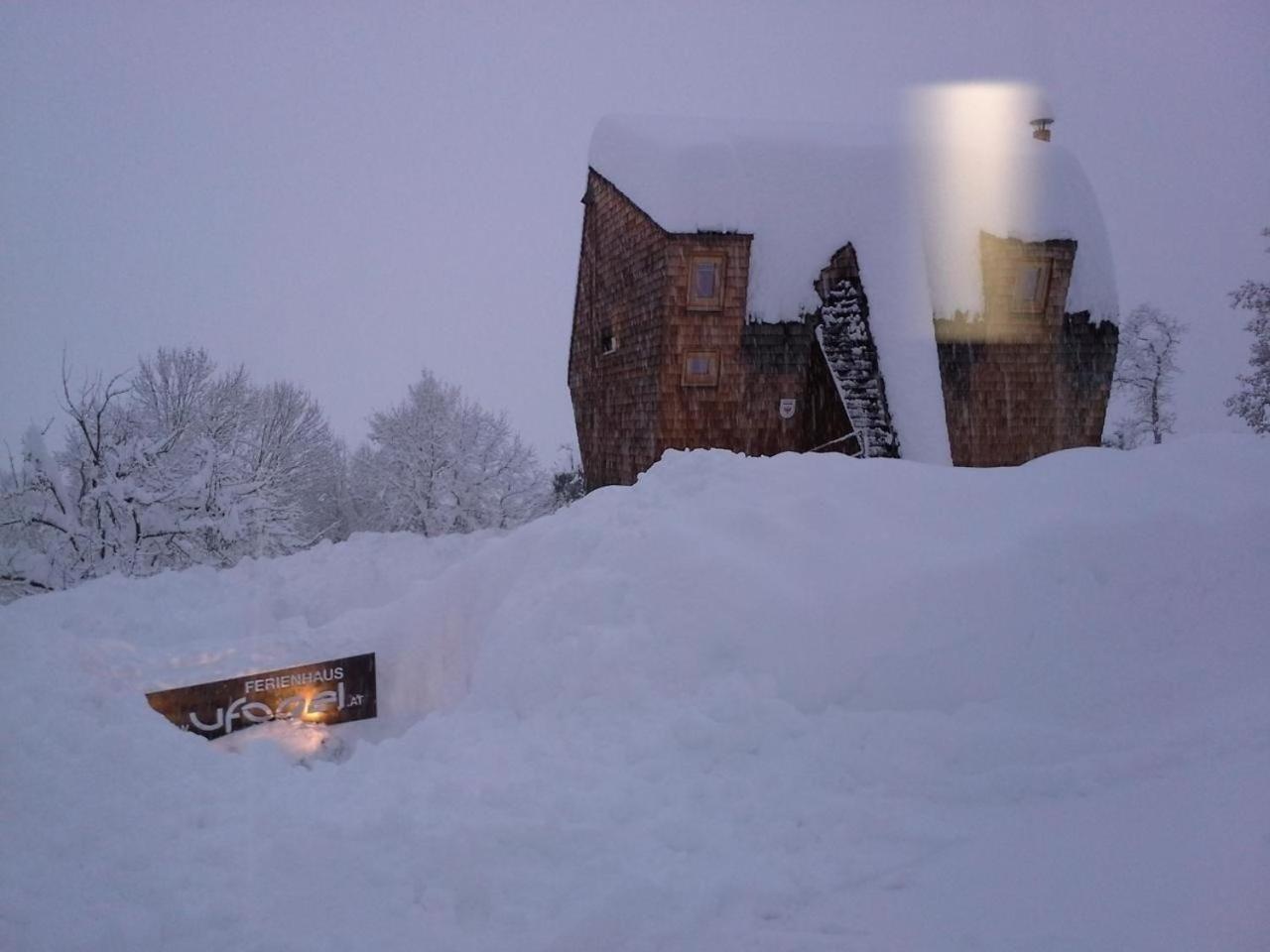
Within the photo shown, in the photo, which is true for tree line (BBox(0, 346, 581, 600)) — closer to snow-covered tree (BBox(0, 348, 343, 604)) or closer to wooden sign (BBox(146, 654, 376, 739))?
snow-covered tree (BBox(0, 348, 343, 604))

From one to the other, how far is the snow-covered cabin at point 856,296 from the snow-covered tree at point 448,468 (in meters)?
11.9

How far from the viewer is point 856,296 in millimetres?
12922

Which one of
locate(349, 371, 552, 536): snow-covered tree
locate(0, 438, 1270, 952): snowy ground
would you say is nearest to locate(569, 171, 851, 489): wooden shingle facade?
locate(0, 438, 1270, 952): snowy ground

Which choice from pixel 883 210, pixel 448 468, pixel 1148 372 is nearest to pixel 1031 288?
pixel 883 210

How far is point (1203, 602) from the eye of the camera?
17.7 feet

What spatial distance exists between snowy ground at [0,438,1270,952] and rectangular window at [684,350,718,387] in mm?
5627

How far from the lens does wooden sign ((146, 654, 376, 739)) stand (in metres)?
6.79

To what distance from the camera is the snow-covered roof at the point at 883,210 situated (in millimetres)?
12594

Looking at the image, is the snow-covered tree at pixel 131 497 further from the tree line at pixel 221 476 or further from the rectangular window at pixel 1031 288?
the rectangular window at pixel 1031 288

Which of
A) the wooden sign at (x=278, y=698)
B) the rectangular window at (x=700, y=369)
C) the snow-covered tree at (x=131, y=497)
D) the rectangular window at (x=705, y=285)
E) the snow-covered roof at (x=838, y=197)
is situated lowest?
the wooden sign at (x=278, y=698)

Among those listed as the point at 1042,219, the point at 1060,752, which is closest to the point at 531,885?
the point at 1060,752

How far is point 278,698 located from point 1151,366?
29.3 meters

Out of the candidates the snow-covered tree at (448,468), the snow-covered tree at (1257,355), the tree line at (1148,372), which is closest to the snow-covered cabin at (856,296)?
the snow-covered tree at (1257,355)

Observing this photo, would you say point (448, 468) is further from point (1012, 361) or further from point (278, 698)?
point (1012, 361)
